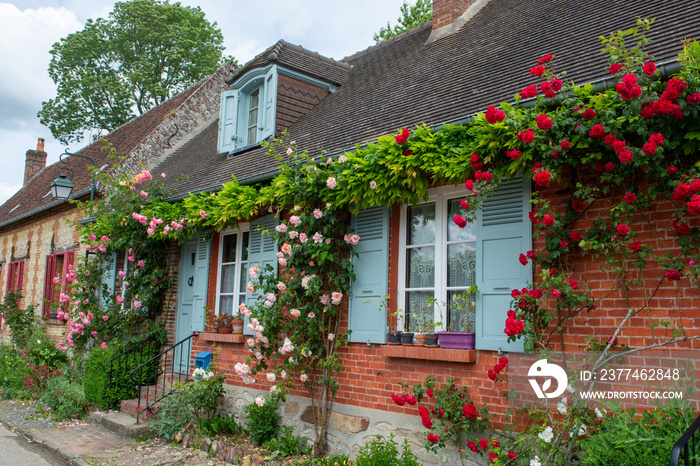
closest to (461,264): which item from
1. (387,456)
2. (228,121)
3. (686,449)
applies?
Answer: (387,456)

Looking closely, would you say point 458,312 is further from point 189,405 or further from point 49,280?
point 49,280

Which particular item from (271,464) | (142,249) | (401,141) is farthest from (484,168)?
(142,249)

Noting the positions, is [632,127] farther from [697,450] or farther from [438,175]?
[697,450]

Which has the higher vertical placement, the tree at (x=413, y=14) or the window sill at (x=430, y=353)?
the tree at (x=413, y=14)

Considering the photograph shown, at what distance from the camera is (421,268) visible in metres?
5.82

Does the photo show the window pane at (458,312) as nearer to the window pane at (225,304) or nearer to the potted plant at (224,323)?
the potted plant at (224,323)

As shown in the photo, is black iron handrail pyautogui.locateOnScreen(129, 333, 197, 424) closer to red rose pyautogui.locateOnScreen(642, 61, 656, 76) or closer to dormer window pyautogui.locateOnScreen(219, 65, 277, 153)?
dormer window pyautogui.locateOnScreen(219, 65, 277, 153)

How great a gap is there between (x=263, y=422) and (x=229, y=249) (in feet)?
9.50

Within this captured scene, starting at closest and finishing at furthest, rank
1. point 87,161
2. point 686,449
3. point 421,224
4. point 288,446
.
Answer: point 686,449 → point 421,224 → point 288,446 → point 87,161

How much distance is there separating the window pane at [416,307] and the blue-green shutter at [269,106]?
14.7 feet

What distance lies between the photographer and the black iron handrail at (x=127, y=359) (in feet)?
28.4

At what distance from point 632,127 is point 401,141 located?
6.31 ft

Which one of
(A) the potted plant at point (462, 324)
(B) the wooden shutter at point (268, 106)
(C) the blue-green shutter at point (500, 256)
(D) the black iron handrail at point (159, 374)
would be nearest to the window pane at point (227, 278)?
(D) the black iron handrail at point (159, 374)

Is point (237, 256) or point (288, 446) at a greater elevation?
point (237, 256)
